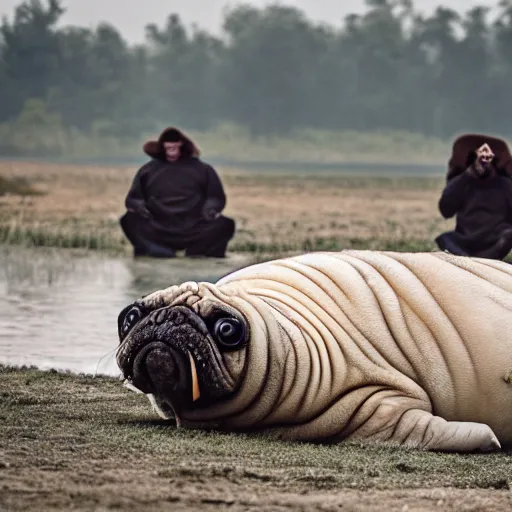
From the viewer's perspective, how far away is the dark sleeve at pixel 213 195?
18.4 m

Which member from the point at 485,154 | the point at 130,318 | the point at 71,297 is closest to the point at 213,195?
the point at 485,154

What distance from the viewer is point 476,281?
7.21 m

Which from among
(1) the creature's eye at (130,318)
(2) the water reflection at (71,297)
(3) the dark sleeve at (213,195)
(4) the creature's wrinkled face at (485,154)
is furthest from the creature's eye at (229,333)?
(3) the dark sleeve at (213,195)

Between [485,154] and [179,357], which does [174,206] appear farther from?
[179,357]

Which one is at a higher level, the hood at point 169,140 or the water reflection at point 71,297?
the hood at point 169,140

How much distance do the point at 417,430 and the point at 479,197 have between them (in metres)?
10.5

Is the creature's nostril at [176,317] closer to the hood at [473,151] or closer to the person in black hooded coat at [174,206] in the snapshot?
the hood at [473,151]

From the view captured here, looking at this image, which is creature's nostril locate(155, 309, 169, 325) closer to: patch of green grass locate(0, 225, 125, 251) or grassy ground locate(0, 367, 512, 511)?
grassy ground locate(0, 367, 512, 511)

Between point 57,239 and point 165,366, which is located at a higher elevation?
point 165,366

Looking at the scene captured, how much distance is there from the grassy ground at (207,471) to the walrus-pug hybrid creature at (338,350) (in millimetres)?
163

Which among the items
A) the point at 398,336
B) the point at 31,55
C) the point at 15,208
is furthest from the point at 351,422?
the point at 31,55

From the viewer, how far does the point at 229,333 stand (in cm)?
638

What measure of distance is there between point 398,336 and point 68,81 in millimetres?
66442

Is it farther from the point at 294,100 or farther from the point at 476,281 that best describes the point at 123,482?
the point at 294,100
